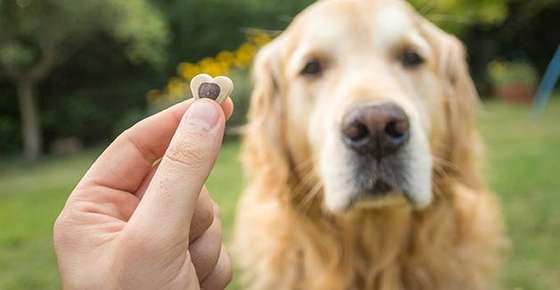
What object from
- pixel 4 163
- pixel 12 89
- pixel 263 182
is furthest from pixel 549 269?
pixel 12 89

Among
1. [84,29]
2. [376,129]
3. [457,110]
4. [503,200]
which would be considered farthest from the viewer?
[84,29]

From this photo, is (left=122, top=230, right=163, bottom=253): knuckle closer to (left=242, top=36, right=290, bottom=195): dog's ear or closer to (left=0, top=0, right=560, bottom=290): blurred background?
(left=242, top=36, right=290, bottom=195): dog's ear

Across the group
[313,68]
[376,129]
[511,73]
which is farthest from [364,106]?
[511,73]

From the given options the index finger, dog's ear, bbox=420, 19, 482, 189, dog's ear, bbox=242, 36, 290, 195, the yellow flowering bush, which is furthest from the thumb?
the yellow flowering bush

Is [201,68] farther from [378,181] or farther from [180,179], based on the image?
[180,179]

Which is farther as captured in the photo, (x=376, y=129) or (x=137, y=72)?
(x=137, y=72)

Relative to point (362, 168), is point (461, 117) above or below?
below
